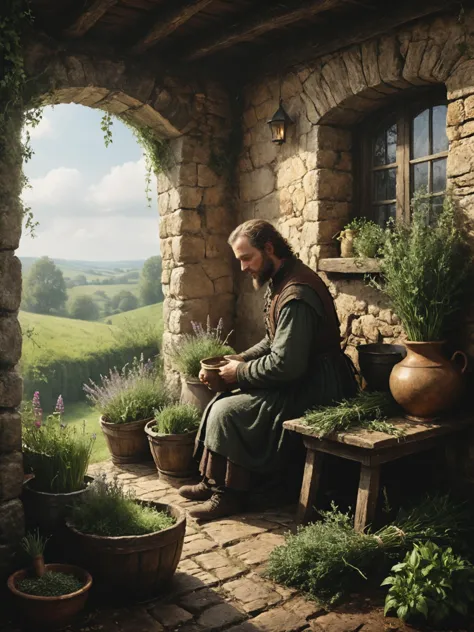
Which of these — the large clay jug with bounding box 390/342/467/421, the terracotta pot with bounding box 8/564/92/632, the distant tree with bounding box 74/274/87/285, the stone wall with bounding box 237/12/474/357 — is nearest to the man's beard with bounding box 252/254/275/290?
the stone wall with bounding box 237/12/474/357

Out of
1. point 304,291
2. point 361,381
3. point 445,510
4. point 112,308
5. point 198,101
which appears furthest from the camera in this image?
point 112,308

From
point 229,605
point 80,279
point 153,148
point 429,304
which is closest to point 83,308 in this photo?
point 80,279

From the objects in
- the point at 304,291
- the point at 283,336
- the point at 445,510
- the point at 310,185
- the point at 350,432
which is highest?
the point at 310,185

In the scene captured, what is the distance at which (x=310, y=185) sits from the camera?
5.20 meters

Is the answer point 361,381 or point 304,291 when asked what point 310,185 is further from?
point 361,381

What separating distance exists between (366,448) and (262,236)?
5.57 ft

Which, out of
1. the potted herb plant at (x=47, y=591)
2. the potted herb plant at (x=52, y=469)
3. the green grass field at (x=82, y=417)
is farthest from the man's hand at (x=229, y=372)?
the green grass field at (x=82, y=417)

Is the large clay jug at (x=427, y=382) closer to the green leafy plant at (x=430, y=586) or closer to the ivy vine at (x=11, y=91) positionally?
the green leafy plant at (x=430, y=586)

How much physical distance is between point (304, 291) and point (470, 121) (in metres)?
1.48

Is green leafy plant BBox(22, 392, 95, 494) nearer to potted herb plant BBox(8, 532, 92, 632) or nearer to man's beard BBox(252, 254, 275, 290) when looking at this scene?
potted herb plant BBox(8, 532, 92, 632)

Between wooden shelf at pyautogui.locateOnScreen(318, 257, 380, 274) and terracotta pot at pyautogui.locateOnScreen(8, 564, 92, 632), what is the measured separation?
2808mm

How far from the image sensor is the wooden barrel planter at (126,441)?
17.8ft

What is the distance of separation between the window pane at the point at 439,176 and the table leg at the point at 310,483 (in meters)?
2.11

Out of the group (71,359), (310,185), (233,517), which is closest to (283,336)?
(233,517)
